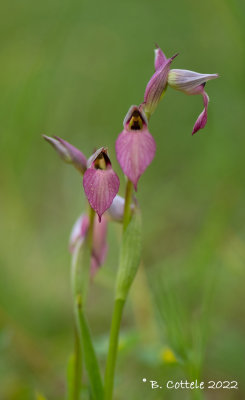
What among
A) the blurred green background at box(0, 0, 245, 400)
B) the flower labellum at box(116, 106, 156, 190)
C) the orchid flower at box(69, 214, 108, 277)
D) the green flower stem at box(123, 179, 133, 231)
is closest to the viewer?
the flower labellum at box(116, 106, 156, 190)

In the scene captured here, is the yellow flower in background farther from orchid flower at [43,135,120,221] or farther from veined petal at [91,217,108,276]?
orchid flower at [43,135,120,221]

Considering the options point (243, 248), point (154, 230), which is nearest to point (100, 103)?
point (154, 230)

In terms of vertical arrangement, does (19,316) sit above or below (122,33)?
below

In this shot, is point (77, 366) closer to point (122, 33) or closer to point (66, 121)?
point (66, 121)

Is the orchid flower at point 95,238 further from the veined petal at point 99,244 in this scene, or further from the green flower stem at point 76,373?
the green flower stem at point 76,373

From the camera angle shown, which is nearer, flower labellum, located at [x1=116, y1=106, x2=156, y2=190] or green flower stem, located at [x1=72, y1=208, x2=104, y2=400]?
flower labellum, located at [x1=116, y1=106, x2=156, y2=190]

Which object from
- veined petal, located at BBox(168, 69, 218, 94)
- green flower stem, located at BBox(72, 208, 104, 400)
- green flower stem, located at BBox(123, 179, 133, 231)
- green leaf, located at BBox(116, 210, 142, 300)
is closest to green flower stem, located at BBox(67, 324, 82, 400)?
green flower stem, located at BBox(72, 208, 104, 400)

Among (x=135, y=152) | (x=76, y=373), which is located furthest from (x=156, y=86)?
(x=76, y=373)

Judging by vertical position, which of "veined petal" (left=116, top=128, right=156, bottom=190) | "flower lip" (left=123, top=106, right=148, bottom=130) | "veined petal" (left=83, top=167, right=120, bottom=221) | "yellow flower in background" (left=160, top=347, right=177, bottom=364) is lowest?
"yellow flower in background" (left=160, top=347, right=177, bottom=364)
